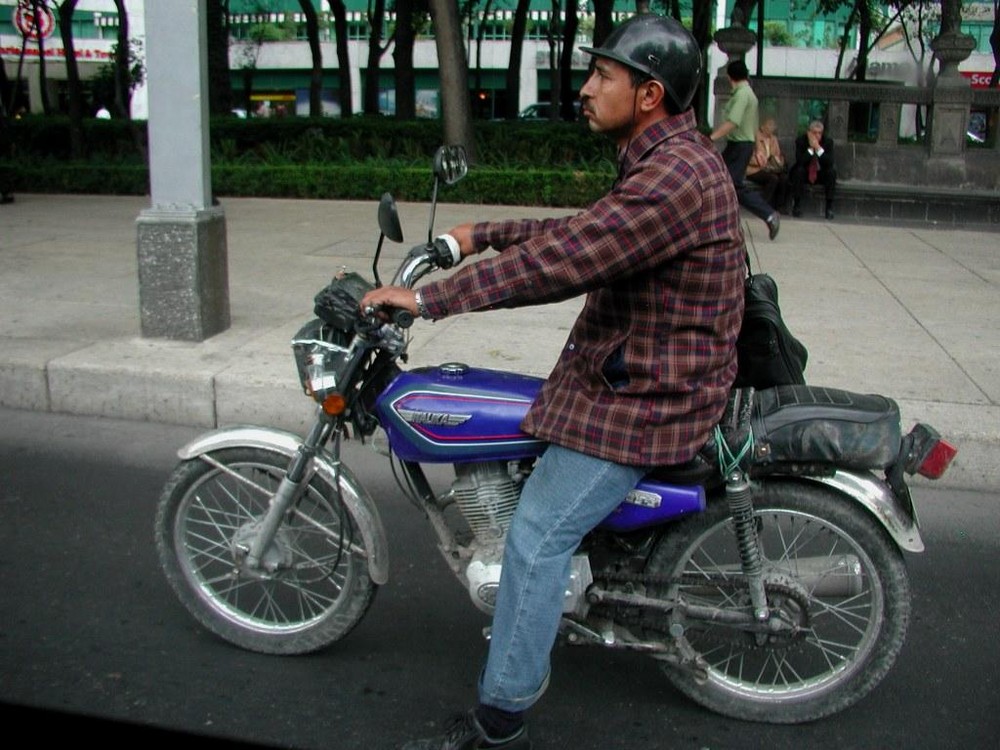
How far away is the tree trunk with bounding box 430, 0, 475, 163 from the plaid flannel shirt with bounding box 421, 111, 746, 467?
11637 mm

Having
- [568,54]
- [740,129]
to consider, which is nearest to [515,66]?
[568,54]

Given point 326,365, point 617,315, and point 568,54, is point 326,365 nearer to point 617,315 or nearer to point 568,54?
point 617,315

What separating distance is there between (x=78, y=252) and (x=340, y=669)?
726cm

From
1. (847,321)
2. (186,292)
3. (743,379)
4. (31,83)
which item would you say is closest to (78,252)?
(186,292)

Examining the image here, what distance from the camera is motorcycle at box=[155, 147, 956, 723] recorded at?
9.74 ft

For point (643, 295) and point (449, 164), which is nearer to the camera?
point (643, 295)

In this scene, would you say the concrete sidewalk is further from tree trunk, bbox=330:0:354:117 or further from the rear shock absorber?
tree trunk, bbox=330:0:354:117

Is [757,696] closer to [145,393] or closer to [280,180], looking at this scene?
[145,393]

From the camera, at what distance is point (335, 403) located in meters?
3.09

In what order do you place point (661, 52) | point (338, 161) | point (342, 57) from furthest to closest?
point (342, 57) < point (338, 161) < point (661, 52)

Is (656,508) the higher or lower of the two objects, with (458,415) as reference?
lower

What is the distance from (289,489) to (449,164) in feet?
3.37

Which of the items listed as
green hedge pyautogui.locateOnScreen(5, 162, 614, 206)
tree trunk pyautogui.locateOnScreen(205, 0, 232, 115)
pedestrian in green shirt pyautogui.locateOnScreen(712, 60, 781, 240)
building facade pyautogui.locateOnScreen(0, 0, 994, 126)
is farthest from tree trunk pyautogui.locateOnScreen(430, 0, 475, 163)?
building facade pyautogui.locateOnScreen(0, 0, 994, 126)

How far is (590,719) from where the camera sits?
3250mm
